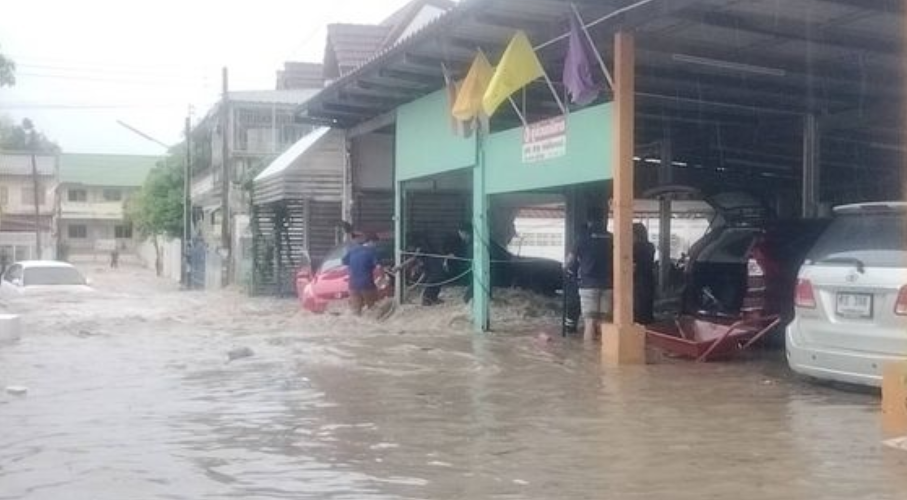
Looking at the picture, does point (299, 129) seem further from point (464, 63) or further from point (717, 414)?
point (717, 414)

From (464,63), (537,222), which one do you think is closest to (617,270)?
(464,63)

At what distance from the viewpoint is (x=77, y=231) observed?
79.7 m

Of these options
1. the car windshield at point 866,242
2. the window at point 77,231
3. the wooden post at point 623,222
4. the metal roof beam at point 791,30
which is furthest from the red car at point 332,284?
the window at point 77,231

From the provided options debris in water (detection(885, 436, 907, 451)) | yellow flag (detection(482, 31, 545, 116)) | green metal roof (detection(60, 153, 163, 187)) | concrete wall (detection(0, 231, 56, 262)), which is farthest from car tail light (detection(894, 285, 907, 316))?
green metal roof (detection(60, 153, 163, 187))

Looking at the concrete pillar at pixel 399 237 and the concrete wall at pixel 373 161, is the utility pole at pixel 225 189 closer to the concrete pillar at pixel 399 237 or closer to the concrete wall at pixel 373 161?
the concrete wall at pixel 373 161

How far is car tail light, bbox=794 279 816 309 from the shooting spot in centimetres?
934

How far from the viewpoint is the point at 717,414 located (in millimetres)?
8531

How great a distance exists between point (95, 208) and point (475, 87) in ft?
227

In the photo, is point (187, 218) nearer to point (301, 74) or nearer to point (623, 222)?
point (301, 74)

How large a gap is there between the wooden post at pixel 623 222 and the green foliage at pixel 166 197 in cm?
3938

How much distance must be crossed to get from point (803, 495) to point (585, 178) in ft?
23.5

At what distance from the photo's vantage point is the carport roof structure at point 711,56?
12016mm

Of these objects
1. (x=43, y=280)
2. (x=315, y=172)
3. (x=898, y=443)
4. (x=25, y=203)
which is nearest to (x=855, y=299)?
(x=898, y=443)

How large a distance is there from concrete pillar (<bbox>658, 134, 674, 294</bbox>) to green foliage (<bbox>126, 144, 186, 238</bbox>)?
1262 inches
